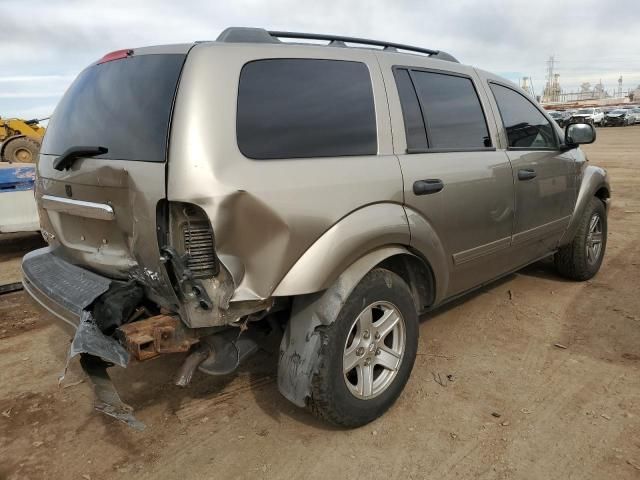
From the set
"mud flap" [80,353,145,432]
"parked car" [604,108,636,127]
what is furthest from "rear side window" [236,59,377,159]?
"parked car" [604,108,636,127]

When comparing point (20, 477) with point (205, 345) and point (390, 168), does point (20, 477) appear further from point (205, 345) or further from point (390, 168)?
point (390, 168)

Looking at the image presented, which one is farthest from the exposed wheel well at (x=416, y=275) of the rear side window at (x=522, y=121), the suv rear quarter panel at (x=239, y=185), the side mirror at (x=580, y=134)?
the side mirror at (x=580, y=134)

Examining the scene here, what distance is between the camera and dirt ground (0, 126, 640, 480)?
252 cm

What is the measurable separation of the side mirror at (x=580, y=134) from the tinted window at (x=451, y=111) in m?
1.26

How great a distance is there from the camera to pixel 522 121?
160 inches

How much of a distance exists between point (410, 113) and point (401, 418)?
1756 mm

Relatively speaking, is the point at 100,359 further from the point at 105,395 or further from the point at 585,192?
the point at 585,192

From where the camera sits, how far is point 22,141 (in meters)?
12.4

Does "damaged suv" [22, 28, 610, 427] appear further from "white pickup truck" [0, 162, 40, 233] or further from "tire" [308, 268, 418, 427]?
"white pickup truck" [0, 162, 40, 233]

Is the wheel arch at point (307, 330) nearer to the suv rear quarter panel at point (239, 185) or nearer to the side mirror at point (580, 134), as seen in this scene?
the suv rear quarter panel at point (239, 185)

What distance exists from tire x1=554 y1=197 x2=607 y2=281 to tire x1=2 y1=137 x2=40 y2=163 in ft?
38.9

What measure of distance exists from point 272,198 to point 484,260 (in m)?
1.90

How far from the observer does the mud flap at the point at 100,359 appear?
2.12 meters

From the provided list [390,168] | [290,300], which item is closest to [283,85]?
[390,168]
